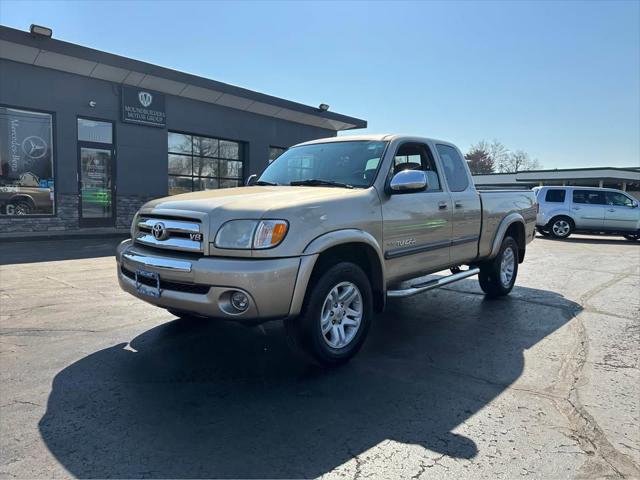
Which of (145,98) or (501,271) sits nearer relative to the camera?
(501,271)

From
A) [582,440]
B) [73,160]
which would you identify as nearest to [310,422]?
[582,440]

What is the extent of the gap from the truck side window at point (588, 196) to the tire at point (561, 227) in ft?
2.66

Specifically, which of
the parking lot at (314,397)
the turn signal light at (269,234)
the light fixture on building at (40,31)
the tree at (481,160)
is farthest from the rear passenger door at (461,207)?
the tree at (481,160)

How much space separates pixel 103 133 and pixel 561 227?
16257 mm

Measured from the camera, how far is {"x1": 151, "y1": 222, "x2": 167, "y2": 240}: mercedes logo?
378 centimetres

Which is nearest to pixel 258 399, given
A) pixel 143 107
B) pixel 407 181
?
pixel 407 181

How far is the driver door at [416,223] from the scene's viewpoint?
447 cm

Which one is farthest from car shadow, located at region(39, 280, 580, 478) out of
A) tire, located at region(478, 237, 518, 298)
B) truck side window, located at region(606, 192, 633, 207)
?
truck side window, located at region(606, 192, 633, 207)

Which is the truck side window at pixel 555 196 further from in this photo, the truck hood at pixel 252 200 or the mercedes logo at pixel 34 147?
the mercedes logo at pixel 34 147

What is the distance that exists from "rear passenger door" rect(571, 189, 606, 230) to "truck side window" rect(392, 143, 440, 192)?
48.0ft

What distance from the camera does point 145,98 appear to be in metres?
15.1

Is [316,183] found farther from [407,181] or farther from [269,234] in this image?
[269,234]

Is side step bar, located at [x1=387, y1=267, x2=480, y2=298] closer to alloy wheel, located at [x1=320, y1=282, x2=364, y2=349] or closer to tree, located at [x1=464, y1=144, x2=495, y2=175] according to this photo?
alloy wheel, located at [x1=320, y1=282, x2=364, y2=349]

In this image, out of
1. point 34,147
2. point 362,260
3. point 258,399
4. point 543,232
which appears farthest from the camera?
point 543,232
